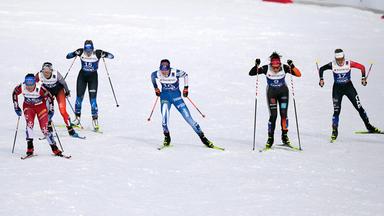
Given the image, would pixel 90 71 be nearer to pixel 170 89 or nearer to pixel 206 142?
pixel 170 89

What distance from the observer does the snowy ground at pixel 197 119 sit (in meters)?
10.9

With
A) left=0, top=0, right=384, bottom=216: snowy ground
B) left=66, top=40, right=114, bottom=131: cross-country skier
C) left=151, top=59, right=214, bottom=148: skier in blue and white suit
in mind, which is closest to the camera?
left=0, top=0, right=384, bottom=216: snowy ground

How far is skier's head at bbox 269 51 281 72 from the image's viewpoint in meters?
13.7

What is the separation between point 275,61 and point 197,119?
364cm

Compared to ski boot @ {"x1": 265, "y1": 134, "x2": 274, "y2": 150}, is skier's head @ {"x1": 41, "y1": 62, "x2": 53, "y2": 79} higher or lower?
higher

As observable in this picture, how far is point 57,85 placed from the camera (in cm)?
1444

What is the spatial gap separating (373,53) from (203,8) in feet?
27.0

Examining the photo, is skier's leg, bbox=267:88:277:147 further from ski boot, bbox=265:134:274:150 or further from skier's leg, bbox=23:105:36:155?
skier's leg, bbox=23:105:36:155

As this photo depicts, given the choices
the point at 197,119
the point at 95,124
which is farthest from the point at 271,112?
the point at 95,124

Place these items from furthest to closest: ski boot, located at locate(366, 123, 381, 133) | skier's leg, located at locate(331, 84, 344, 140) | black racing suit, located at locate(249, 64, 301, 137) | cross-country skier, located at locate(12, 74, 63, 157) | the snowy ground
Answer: ski boot, located at locate(366, 123, 381, 133) < skier's leg, located at locate(331, 84, 344, 140) < black racing suit, located at locate(249, 64, 301, 137) < cross-country skier, located at locate(12, 74, 63, 157) < the snowy ground

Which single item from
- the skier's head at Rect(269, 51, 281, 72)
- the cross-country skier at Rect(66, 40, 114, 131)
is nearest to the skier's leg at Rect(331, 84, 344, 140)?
the skier's head at Rect(269, 51, 281, 72)

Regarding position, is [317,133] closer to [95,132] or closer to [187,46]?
[95,132]

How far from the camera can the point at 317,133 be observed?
51.6ft

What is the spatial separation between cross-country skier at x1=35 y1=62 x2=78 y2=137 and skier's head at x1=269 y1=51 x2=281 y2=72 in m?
3.68
